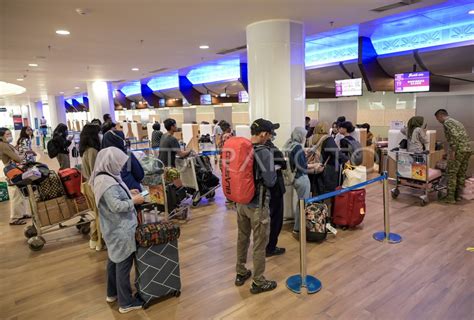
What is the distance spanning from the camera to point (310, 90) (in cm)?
1197

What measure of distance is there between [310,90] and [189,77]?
5.81 meters

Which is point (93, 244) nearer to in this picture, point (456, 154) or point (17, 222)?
point (17, 222)

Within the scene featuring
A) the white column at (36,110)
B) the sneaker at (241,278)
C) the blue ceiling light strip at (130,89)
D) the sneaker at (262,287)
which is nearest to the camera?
the sneaker at (262,287)

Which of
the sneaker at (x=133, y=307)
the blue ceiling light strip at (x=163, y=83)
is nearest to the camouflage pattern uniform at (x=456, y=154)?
the sneaker at (x=133, y=307)

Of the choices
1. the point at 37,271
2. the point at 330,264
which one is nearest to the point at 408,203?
the point at 330,264

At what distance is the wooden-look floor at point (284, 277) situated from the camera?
297 centimetres

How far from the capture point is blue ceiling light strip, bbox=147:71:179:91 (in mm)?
15469

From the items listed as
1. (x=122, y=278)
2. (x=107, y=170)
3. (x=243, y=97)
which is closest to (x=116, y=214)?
(x=107, y=170)

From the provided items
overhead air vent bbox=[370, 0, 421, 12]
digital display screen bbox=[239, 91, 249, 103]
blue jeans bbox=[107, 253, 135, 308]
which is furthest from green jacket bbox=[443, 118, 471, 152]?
digital display screen bbox=[239, 91, 249, 103]

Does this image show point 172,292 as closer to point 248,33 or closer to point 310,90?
point 248,33

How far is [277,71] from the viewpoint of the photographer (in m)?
4.77

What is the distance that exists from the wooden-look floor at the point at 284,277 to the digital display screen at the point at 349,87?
4.97m

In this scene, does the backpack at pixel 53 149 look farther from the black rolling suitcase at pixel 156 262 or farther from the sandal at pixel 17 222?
the black rolling suitcase at pixel 156 262

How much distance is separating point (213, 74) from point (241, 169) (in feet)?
38.3
